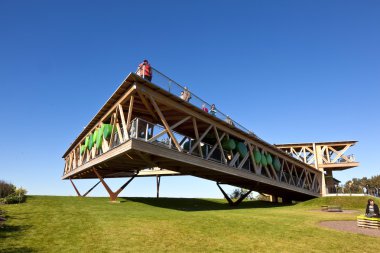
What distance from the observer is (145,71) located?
1831 cm

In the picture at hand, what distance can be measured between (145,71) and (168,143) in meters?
5.29

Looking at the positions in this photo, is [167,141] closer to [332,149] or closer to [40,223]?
[40,223]

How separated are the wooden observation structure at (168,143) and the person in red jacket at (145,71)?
1.75 feet

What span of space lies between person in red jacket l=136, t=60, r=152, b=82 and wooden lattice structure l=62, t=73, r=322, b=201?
55 cm

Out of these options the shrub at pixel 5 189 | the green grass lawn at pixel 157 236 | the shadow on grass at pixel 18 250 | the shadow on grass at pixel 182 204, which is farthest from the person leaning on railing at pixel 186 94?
the shrub at pixel 5 189

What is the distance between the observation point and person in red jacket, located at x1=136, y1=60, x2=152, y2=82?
18.3m

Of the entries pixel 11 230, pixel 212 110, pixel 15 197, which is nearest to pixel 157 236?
pixel 11 230

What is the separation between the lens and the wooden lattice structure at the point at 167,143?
59.5 ft

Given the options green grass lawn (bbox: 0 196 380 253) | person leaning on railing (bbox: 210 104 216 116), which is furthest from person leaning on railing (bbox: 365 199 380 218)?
person leaning on railing (bbox: 210 104 216 116)

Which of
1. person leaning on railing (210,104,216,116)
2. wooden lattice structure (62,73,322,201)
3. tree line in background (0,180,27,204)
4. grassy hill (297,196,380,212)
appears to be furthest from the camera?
grassy hill (297,196,380,212)

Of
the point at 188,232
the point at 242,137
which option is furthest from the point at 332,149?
the point at 188,232

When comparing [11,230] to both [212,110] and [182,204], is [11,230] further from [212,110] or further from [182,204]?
[212,110]

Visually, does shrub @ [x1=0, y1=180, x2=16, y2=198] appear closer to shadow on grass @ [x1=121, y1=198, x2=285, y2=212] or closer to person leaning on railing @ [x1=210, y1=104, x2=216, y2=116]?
shadow on grass @ [x1=121, y1=198, x2=285, y2=212]

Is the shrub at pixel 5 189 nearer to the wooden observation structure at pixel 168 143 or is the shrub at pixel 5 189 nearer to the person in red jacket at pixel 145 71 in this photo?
the wooden observation structure at pixel 168 143
